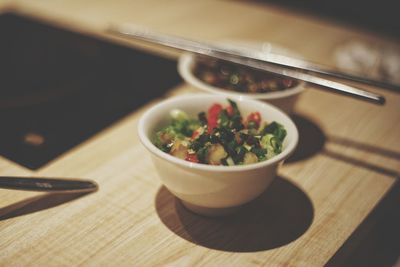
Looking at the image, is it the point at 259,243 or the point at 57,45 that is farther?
the point at 57,45

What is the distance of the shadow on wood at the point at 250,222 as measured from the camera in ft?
2.28

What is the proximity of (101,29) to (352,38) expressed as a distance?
3.11 ft

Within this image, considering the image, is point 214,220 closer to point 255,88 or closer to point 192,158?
point 192,158

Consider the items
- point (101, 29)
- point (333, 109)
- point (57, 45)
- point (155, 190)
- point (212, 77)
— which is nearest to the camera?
point (155, 190)

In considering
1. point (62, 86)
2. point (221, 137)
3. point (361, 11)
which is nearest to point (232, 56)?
point (221, 137)

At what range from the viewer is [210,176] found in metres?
0.63

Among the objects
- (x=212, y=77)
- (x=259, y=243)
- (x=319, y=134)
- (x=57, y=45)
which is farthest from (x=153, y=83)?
(x=259, y=243)

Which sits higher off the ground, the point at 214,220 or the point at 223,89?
the point at 223,89

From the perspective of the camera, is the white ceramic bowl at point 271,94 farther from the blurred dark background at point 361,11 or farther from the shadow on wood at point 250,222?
the blurred dark background at point 361,11

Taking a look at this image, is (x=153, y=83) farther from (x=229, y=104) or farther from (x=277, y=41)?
(x=277, y=41)

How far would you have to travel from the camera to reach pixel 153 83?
1.19 m

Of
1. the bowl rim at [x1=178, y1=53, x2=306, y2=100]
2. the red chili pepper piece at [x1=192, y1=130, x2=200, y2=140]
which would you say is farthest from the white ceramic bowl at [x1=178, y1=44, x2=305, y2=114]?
the red chili pepper piece at [x1=192, y1=130, x2=200, y2=140]

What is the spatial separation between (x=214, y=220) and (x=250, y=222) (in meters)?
0.06

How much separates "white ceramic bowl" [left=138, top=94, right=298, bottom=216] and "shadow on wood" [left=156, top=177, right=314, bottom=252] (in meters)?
0.03
